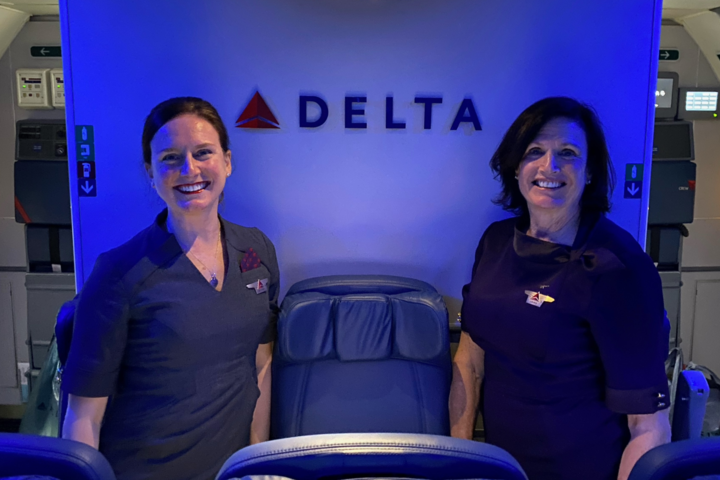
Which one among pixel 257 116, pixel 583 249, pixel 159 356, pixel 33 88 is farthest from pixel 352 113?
pixel 33 88

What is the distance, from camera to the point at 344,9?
194 centimetres

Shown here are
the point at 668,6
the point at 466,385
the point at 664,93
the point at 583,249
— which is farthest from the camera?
the point at 664,93

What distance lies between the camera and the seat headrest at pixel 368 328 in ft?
5.90

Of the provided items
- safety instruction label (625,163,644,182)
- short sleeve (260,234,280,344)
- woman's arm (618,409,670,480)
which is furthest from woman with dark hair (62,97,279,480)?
safety instruction label (625,163,644,182)

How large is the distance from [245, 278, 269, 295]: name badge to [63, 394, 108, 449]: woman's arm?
0.49 m

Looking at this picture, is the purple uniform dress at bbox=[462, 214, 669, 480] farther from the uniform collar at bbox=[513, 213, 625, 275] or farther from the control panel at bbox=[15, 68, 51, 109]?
the control panel at bbox=[15, 68, 51, 109]

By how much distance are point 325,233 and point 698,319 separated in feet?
10.5

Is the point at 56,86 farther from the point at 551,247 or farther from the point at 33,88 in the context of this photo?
the point at 551,247

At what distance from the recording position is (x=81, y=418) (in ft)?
4.32

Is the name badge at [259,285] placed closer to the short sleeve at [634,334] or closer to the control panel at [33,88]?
the short sleeve at [634,334]

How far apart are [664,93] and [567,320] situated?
2816 millimetres

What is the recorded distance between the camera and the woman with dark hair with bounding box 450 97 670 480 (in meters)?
1.30

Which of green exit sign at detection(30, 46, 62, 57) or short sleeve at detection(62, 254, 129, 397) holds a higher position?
green exit sign at detection(30, 46, 62, 57)

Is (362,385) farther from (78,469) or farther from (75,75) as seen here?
(75,75)
